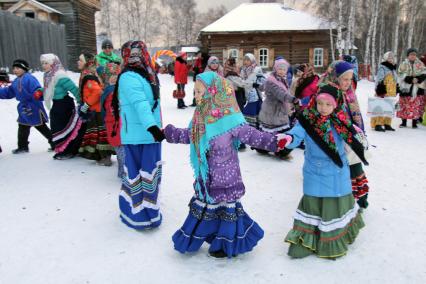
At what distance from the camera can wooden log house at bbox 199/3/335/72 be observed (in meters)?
27.2

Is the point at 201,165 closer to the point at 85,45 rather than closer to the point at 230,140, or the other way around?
the point at 230,140

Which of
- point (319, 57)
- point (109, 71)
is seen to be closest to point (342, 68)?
point (109, 71)

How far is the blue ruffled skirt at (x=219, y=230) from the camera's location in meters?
3.28

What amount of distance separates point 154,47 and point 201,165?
6115 centimetres

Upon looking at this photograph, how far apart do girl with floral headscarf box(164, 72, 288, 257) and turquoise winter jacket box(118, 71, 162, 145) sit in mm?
488

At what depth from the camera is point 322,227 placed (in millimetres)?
3305

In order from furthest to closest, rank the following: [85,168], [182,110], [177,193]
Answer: [182,110], [85,168], [177,193]

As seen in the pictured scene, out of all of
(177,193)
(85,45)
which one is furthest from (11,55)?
(177,193)

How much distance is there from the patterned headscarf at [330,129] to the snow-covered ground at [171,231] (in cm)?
97

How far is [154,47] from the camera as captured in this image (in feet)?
203

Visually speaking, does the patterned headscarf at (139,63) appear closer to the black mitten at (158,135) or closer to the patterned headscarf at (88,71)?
the black mitten at (158,135)

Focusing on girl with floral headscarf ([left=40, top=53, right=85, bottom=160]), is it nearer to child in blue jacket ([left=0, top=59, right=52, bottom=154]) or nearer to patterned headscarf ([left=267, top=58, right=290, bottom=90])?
child in blue jacket ([left=0, top=59, right=52, bottom=154])

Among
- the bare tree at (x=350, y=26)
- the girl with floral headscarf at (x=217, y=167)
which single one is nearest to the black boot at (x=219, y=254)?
the girl with floral headscarf at (x=217, y=167)

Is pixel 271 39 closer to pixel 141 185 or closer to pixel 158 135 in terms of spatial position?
pixel 141 185
